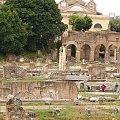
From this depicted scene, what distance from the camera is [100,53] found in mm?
72750

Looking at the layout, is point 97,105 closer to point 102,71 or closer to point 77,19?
point 102,71

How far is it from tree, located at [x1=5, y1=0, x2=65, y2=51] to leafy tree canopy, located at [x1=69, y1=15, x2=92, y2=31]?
1156 cm

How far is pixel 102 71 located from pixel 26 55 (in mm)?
19628

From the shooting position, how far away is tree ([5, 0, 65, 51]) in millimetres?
61541

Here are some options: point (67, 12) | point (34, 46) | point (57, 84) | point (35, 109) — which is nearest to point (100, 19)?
point (67, 12)

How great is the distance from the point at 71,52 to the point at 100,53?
4940mm

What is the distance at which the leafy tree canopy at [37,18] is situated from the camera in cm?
6147

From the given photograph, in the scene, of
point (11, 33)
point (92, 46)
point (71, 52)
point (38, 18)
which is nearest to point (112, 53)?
point (71, 52)

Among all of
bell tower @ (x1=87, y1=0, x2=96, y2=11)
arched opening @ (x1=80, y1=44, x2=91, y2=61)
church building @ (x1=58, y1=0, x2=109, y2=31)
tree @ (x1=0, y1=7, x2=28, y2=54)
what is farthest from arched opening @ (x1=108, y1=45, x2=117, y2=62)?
bell tower @ (x1=87, y1=0, x2=96, y2=11)

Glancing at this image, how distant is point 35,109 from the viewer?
26719 mm

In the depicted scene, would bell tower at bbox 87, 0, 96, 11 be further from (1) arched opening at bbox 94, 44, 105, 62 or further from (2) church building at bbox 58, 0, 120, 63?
(1) arched opening at bbox 94, 44, 105, 62

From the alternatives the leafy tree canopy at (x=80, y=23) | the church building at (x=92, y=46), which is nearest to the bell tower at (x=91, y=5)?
the leafy tree canopy at (x=80, y=23)

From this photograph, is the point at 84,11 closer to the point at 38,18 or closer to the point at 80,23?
the point at 80,23

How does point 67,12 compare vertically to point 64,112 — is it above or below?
above
